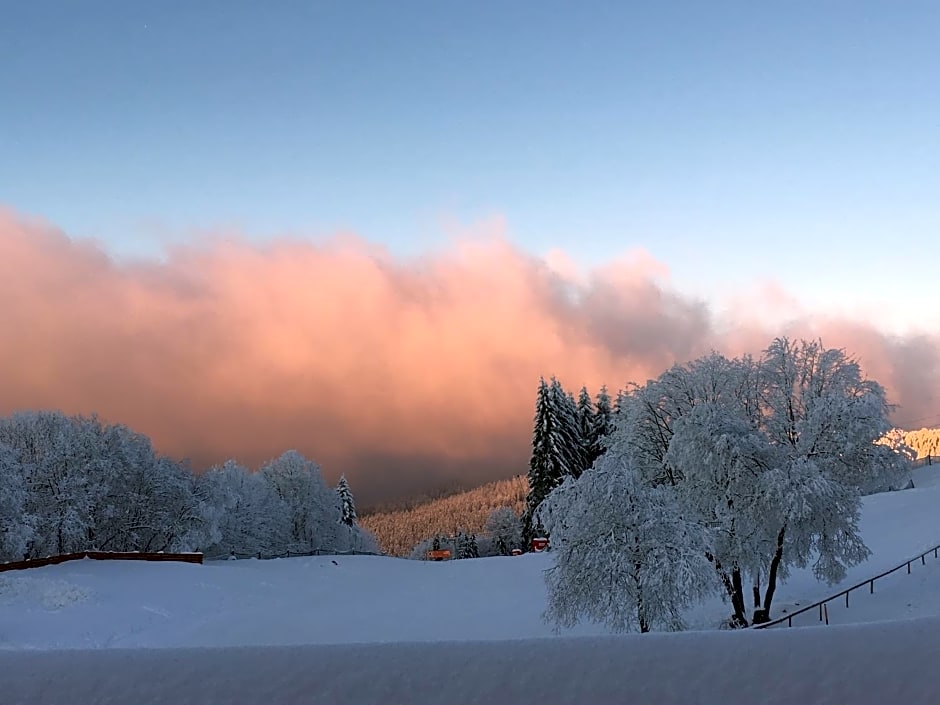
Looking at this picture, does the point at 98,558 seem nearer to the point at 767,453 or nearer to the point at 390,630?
the point at 390,630

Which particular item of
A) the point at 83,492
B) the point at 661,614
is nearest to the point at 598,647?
the point at 661,614

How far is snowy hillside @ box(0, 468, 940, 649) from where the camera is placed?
2620 cm

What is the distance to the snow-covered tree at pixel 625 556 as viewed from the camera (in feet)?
69.6

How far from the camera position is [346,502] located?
293 feet

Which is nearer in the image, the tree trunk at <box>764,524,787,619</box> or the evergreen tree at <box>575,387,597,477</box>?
the tree trunk at <box>764,524,787,619</box>

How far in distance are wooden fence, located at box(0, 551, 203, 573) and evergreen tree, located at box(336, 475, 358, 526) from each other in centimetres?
4721

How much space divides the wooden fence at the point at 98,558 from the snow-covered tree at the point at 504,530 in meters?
69.5

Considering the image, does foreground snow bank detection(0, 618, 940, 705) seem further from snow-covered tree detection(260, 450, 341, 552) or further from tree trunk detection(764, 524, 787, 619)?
snow-covered tree detection(260, 450, 341, 552)

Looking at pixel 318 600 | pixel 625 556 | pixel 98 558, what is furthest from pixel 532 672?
pixel 98 558

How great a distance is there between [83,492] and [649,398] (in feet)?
131

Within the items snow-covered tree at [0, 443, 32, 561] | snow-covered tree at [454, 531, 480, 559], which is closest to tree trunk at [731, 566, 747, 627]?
snow-covered tree at [0, 443, 32, 561]

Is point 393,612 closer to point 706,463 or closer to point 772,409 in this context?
point 706,463

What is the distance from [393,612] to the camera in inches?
1335

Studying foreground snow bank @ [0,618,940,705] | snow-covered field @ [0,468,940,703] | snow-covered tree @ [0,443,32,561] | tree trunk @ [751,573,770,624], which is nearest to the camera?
foreground snow bank @ [0,618,940,705]
